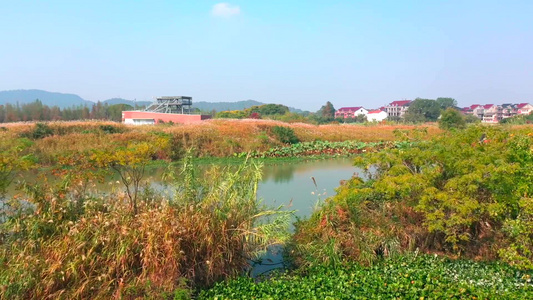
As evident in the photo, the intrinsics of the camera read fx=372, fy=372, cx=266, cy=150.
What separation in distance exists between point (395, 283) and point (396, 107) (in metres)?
70.2

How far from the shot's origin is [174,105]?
39.3 metres

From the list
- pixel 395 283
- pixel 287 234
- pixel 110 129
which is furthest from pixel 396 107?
pixel 395 283

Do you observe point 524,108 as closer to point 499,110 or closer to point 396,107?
point 499,110

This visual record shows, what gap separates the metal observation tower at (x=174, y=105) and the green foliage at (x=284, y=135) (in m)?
20.1

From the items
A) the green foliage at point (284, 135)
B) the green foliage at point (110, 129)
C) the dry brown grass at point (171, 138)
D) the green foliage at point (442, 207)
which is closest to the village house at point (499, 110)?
the green foliage at point (284, 135)

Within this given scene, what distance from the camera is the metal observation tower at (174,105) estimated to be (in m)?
38.9

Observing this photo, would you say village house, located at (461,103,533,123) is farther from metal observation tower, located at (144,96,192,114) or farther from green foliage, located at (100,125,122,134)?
green foliage, located at (100,125,122,134)

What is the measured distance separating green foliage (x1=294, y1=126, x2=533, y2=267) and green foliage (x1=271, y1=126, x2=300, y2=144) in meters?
14.6

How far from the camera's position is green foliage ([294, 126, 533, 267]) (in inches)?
184

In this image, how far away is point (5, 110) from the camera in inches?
1151

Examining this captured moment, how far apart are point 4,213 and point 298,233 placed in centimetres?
398

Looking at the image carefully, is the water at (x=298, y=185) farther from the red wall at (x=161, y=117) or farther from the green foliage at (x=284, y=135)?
the red wall at (x=161, y=117)

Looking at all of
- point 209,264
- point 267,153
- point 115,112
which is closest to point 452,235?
point 209,264

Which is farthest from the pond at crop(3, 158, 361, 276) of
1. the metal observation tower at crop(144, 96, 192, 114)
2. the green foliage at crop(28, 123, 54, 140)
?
the metal observation tower at crop(144, 96, 192, 114)
